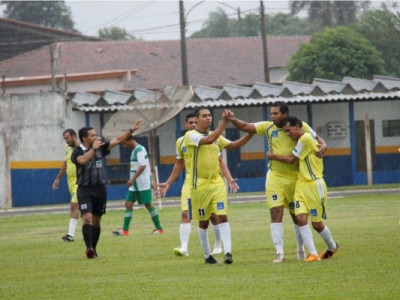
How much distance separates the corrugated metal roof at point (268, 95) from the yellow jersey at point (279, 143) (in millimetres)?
23373

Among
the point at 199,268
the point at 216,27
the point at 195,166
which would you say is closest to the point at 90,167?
the point at 195,166

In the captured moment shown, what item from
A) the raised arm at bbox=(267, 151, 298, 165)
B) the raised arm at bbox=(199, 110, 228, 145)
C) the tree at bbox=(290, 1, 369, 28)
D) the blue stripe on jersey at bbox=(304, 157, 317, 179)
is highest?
the tree at bbox=(290, 1, 369, 28)

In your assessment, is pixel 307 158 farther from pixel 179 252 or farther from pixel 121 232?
pixel 121 232

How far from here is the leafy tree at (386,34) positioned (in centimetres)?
7062

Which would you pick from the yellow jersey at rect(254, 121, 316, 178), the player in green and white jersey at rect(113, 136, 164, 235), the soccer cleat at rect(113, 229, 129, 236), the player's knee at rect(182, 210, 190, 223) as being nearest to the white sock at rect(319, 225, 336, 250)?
the yellow jersey at rect(254, 121, 316, 178)

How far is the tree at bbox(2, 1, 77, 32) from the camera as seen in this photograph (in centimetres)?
11500

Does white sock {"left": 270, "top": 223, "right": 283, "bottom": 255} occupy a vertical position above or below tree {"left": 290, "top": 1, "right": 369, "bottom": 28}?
below

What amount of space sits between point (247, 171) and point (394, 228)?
21.1 meters

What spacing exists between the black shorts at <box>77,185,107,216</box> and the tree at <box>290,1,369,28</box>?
274 feet

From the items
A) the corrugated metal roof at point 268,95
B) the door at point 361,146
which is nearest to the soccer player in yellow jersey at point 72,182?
the corrugated metal roof at point 268,95

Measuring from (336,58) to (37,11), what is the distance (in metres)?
60.2

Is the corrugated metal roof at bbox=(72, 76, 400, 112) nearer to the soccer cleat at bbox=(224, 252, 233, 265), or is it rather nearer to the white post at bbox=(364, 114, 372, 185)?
the white post at bbox=(364, 114, 372, 185)

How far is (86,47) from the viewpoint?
2781 inches

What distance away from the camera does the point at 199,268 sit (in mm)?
14406
